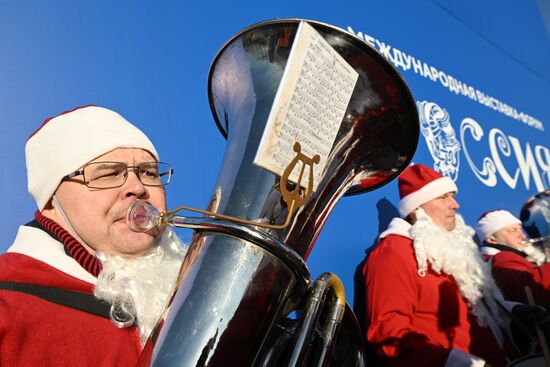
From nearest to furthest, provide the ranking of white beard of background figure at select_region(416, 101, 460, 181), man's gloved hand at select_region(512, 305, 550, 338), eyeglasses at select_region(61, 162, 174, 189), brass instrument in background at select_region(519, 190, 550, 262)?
eyeglasses at select_region(61, 162, 174, 189) < man's gloved hand at select_region(512, 305, 550, 338) < brass instrument in background at select_region(519, 190, 550, 262) < white beard of background figure at select_region(416, 101, 460, 181)

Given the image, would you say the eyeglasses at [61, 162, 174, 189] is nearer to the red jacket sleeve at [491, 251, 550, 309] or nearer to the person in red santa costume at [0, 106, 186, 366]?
the person in red santa costume at [0, 106, 186, 366]

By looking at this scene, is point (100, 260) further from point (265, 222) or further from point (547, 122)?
point (547, 122)

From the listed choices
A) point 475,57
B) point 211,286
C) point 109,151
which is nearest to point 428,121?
point 475,57

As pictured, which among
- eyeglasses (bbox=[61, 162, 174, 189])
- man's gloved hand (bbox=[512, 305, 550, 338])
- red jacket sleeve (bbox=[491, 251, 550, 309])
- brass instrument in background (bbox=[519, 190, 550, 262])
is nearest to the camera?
eyeglasses (bbox=[61, 162, 174, 189])

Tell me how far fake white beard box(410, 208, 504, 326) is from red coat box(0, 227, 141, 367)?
193 centimetres

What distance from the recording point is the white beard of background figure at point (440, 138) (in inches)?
165

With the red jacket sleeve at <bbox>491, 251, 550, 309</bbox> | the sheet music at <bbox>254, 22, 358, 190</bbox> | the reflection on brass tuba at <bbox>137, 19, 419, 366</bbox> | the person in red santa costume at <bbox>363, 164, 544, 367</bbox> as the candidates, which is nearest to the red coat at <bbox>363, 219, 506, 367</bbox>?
the person in red santa costume at <bbox>363, 164, 544, 367</bbox>

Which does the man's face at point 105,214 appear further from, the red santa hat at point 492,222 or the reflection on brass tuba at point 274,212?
the red santa hat at point 492,222

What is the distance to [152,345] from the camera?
3.83ft

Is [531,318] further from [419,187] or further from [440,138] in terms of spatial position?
[440,138]

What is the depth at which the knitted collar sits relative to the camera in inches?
62.2

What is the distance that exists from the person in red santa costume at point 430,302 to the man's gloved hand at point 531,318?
0.09 m

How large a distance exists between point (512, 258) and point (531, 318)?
1007 mm

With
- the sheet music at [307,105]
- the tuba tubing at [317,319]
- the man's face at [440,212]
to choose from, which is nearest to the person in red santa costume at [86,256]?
the tuba tubing at [317,319]
